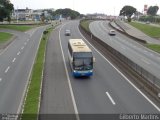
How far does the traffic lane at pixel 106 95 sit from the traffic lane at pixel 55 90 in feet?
2.74

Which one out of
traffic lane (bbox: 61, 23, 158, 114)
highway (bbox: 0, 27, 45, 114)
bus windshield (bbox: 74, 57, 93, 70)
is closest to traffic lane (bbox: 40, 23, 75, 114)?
traffic lane (bbox: 61, 23, 158, 114)

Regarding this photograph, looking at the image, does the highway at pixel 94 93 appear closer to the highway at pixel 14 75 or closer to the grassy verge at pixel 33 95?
the grassy verge at pixel 33 95

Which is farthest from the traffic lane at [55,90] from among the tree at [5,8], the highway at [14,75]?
the tree at [5,8]

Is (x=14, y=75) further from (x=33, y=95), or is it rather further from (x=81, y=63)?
(x=33, y=95)

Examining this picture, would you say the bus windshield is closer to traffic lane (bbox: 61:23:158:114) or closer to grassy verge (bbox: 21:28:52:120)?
traffic lane (bbox: 61:23:158:114)

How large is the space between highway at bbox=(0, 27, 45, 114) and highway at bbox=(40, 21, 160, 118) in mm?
2248

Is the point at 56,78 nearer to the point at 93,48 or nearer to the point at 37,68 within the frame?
the point at 37,68

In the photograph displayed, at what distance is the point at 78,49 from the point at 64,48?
24.5 meters

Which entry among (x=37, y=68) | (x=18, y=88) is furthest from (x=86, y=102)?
(x=37, y=68)

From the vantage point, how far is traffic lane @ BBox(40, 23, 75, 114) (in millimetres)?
28244

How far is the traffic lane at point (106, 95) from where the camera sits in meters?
27.9

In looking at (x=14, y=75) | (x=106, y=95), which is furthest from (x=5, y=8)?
(x=106, y=95)

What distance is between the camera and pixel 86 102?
2986 centimetres

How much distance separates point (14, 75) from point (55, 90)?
9.53 meters
